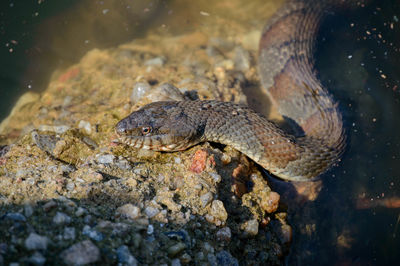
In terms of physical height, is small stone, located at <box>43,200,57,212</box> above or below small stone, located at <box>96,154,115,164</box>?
above

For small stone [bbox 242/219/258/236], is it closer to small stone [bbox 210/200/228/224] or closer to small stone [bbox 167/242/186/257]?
small stone [bbox 210/200/228/224]

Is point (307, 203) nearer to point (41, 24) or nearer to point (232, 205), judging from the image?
point (232, 205)

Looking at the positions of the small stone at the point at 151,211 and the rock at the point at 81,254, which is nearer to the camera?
the rock at the point at 81,254

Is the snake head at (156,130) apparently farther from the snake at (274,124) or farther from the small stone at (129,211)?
the small stone at (129,211)

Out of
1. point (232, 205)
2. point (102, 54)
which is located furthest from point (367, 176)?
point (102, 54)

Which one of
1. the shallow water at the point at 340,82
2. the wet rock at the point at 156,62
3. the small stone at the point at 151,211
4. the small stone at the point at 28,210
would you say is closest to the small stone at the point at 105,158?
the small stone at the point at 151,211

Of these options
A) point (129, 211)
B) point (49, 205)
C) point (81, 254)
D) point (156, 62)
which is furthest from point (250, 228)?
point (156, 62)

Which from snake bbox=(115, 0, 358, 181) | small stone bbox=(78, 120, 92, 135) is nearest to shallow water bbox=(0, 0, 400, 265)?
snake bbox=(115, 0, 358, 181)
